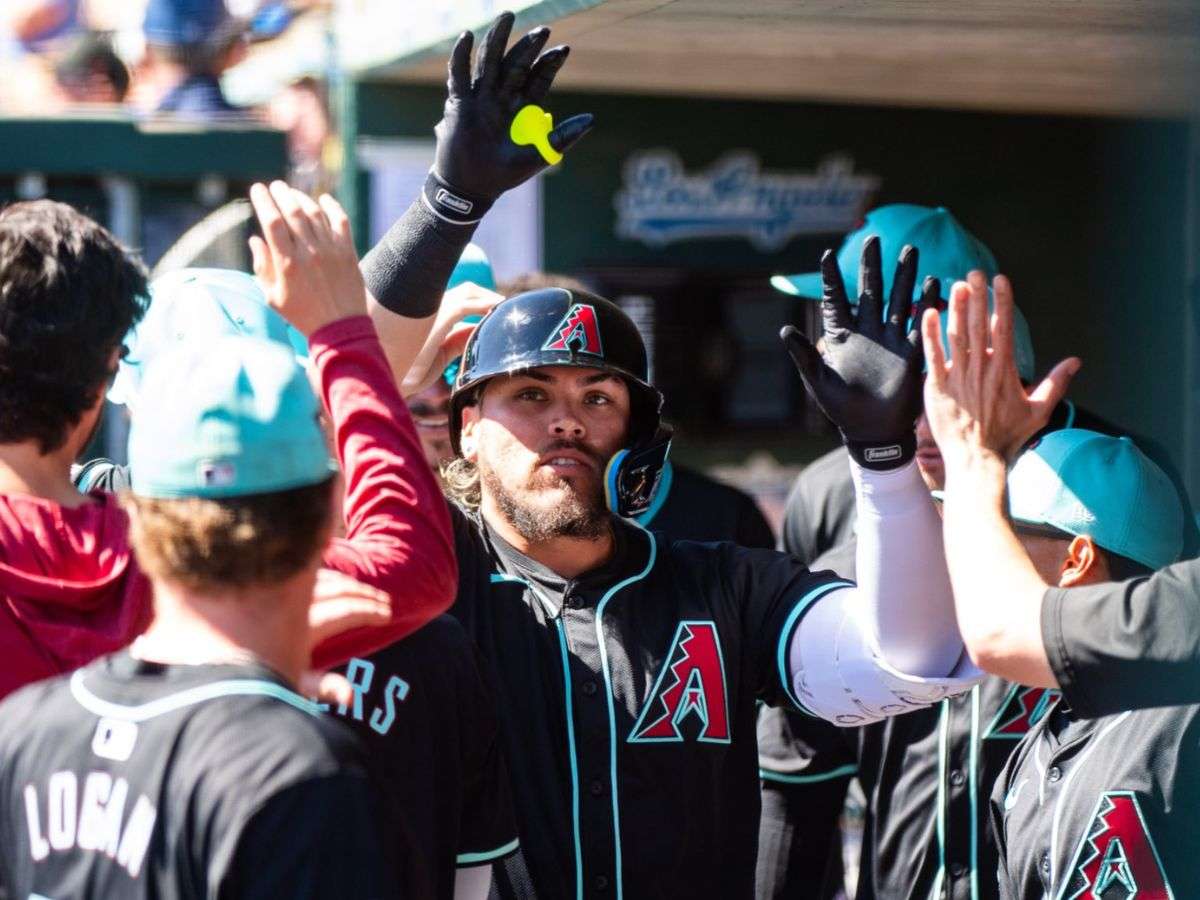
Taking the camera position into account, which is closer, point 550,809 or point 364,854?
point 364,854

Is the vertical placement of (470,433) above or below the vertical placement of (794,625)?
above

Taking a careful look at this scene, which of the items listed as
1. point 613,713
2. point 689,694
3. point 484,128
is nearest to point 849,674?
point 689,694

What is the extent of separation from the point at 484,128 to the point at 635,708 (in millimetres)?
935

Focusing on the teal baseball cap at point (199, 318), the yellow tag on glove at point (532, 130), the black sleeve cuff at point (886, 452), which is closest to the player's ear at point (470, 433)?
the teal baseball cap at point (199, 318)

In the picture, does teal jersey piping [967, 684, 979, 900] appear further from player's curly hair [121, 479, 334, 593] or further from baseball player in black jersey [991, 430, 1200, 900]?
player's curly hair [121, 479, 334, 593]

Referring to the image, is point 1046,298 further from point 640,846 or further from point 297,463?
point 297,463

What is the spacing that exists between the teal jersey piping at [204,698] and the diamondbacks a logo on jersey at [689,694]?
3.31 ft

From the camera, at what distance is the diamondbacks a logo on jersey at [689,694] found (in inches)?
99.3

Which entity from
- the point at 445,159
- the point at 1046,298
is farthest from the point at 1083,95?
the point at 445,159

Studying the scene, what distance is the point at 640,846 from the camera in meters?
2.49

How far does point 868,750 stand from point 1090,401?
461 centimetres

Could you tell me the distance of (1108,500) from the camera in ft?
8.14

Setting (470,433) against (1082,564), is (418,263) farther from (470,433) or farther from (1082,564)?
(1082,564)

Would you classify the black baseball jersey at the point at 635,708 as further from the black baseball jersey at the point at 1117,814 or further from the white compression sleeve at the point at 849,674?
the black baseball jersey at the point at 1117,814
